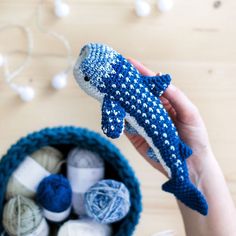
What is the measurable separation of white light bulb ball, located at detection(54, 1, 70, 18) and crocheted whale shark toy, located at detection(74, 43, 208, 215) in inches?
10.8

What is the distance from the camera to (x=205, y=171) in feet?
2.43

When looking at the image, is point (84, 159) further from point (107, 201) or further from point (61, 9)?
point (61, 9)

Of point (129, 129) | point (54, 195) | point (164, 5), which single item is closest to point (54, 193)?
point (54, 195)

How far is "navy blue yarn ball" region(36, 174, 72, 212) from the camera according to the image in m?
0.75

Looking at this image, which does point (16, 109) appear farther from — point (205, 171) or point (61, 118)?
point (205, 171)

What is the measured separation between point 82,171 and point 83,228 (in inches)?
3.5

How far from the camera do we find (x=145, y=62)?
867 millimetres

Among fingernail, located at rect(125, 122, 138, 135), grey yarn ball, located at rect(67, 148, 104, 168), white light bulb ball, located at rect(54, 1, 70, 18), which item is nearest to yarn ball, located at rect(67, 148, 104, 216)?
grey yarn ball, located at rect(67, 148, 104, 168)

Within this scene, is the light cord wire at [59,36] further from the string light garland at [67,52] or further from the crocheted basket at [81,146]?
the crocheted basket at [81,146]

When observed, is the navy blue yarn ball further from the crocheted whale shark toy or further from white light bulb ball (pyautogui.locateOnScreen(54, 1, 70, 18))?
white light bulb ball (pyautogui.locateOnScreen(54, 1, 70, 18))

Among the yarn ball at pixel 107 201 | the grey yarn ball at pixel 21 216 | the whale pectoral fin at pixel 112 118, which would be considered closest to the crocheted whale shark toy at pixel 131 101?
the whale pectoral fin at pixel 112 118

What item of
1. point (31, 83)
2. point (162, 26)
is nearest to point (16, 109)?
point (31, 83)

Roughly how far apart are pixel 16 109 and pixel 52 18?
17cm

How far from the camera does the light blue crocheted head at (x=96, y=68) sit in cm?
59
